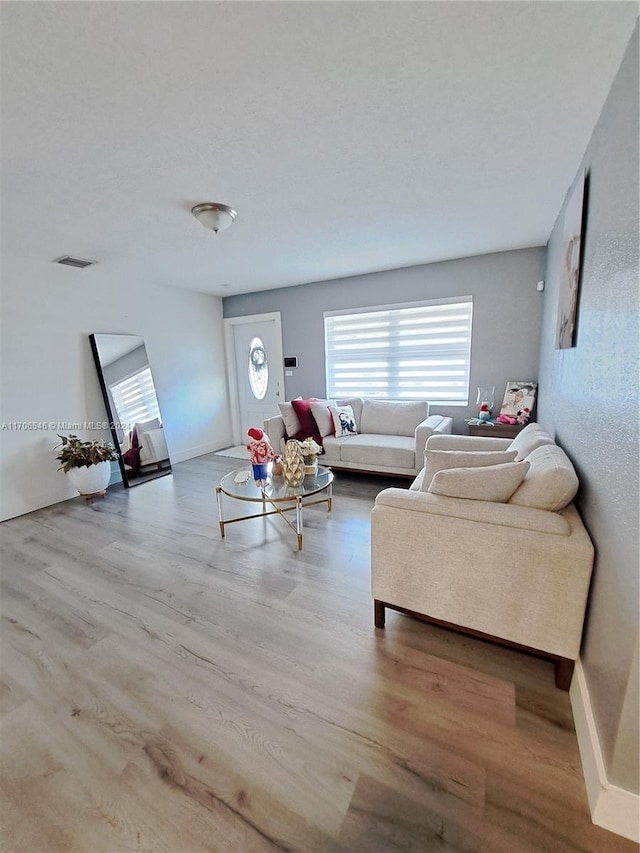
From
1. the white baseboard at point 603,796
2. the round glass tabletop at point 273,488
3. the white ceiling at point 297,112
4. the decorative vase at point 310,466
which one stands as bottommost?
the white baseboard at point 603,796

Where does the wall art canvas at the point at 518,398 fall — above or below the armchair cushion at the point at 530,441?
above

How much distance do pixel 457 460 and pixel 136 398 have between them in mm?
3801

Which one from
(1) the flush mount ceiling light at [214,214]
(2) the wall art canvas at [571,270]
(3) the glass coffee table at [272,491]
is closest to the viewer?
(2) the wall art canvas at [571,270]

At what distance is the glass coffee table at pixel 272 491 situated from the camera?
2551mm

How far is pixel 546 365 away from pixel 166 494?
3879 mm

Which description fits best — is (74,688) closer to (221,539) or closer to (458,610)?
(221,539)

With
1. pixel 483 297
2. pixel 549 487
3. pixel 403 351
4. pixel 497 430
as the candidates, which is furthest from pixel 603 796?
pixel 403 351

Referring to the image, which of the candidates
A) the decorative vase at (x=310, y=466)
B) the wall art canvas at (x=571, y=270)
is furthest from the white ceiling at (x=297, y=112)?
the decorative vase at (x=310, y=466)

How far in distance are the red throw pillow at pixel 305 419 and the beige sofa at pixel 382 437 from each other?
174 mm

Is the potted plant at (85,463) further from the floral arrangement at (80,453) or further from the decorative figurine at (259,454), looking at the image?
the decorative figurine at (259,454)

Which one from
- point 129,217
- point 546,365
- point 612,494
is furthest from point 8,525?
point 546,365

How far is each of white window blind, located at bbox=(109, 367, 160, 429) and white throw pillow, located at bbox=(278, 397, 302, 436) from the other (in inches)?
67.7

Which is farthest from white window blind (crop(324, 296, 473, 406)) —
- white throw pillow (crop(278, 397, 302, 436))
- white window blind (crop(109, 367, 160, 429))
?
white window blind (crop(109, 367, 160, 429))

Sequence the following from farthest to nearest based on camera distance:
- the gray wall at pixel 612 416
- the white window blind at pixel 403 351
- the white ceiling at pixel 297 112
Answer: the white window blind at pixel 403 351 → the white ceiling at pixel 297 112 → the gray wall at pixel 612 416
